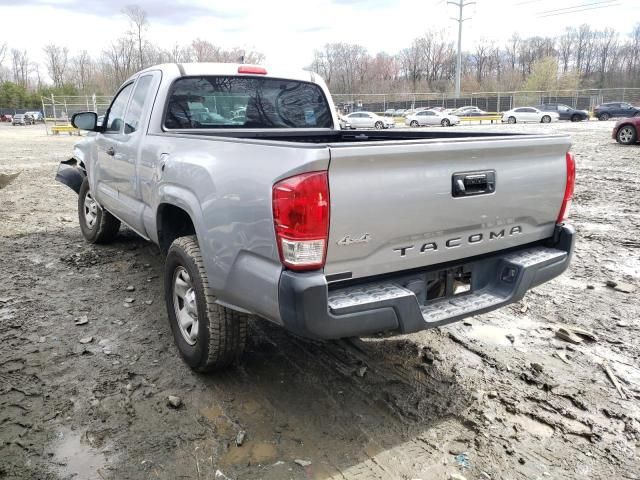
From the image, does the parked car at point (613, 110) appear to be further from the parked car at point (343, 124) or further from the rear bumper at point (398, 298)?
the rear bumper at point (398, 298)

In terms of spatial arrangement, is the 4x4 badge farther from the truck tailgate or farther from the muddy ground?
the muddy ground

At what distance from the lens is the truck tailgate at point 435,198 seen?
2.49 metres

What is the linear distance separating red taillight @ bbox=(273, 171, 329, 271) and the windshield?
2.23m

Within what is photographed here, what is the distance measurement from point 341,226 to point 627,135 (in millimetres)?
18526

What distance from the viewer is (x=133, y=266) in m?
5.72

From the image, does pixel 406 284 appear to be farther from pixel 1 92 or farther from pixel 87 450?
pixel 1 92

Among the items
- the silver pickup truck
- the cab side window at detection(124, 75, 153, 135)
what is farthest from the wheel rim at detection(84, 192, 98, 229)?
the silver pickup truck

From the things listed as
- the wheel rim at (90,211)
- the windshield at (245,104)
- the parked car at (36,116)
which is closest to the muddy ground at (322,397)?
the wheel rim at (90,211)

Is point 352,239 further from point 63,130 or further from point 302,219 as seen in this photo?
point 63,130

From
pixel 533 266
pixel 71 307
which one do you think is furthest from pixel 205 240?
pixel 71 307

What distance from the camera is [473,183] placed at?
2.90 metres

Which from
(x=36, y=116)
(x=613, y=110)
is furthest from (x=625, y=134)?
(x=36, y=116)

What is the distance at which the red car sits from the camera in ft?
55.8

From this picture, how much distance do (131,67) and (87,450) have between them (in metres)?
79.6
